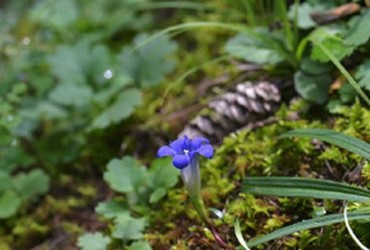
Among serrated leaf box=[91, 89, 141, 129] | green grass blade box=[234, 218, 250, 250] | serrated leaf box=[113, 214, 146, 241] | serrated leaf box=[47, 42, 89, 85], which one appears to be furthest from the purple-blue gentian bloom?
serrated leaf box=[47, 42, 89, 85]

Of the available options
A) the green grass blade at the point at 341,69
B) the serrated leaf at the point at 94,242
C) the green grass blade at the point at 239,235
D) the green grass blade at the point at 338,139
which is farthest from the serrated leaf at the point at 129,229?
the green grass blade at the point at 341,69

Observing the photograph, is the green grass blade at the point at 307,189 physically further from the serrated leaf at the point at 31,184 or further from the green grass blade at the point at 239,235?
the serrated leaf at the point at 31,184

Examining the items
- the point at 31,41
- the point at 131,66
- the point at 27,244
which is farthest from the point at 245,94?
the point at 31,41

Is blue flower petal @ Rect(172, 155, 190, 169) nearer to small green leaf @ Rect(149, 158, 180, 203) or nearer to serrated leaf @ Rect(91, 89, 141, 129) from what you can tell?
small green leaf @ Rect(149, 158, 180, 203)

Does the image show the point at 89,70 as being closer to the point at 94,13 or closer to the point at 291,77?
the point at 94,13

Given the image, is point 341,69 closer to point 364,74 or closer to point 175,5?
point 364,74

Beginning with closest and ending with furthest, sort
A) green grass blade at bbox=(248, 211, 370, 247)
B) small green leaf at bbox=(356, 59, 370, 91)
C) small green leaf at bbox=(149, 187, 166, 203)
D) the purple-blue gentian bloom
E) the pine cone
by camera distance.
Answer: green grass blade at bbox=(248, 211, 370, 247) → the purple-blue gentian bloom → small green leaf at bbox=(356, 59, 370, 91) → small green leaf at bbox=(149, 187, 166, 203) → the pine cone
